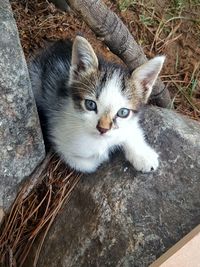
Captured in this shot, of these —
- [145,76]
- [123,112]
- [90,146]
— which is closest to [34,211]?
[90,146]

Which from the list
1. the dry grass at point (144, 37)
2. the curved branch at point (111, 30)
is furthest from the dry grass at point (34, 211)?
the curved branch at point (111, 30)

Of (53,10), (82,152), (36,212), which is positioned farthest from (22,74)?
(53,10)

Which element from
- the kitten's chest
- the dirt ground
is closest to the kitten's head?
the kitten's chest

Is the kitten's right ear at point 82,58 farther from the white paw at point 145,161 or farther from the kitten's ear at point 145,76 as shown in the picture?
the white paw at point 145,161

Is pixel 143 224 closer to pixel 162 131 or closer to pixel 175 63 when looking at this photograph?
pixel 162 131

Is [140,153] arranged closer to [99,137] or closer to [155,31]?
[99,137]

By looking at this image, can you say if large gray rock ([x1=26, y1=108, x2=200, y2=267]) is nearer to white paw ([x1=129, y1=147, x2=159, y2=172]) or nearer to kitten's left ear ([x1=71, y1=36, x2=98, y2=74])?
white paw ([x1=129, y1=147, x2=159, y2=172])
